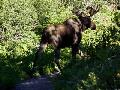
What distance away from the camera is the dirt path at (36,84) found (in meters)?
11.2

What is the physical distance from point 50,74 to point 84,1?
16.7 meters

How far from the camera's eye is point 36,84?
38.7 ft

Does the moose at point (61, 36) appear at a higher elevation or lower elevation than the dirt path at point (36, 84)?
higher

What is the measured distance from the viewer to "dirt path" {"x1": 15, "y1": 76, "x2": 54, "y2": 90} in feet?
36.7

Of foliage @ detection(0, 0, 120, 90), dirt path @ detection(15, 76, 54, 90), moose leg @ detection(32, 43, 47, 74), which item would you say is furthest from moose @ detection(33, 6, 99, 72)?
dirt path @ detection(15, 76, 54, 90)

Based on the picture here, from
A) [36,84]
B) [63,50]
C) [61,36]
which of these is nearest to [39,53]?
[61,36]

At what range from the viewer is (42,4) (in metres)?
26.1

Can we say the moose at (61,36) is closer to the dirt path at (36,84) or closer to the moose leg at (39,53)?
the moose leg at (39,53)

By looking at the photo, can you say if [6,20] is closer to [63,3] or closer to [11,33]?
[11,33]

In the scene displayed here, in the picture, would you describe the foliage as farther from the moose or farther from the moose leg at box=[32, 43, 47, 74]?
the moose

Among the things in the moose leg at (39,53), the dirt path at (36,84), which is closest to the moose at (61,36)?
the moose leg at (39,53)

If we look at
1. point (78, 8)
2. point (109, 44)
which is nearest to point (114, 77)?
point (109, 44)

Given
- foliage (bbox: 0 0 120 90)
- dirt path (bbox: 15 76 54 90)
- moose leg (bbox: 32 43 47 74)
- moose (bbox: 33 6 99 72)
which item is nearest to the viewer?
foliage (bbox: 0 0 120 90)

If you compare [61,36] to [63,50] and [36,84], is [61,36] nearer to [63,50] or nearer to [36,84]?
[36,84]
